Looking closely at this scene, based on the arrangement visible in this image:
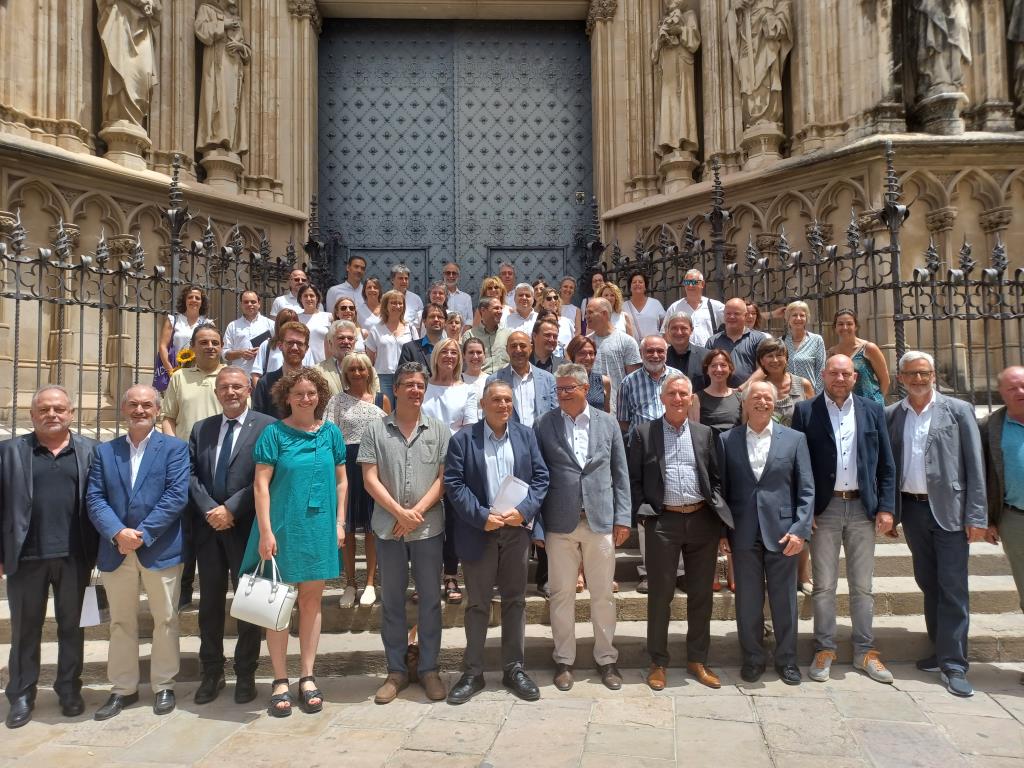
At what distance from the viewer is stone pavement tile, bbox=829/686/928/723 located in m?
3.99

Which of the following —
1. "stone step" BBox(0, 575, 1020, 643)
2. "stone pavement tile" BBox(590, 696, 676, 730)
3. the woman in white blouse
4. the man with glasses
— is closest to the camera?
"stone pavement tile" BBox(590, 696, 676, 730)

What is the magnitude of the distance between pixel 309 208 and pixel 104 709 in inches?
329

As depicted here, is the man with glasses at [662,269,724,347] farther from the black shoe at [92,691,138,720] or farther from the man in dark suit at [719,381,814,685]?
the black shoe at [92,691,138,720]

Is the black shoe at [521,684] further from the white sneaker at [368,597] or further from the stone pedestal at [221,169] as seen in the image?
the stone pedestal at [221,169]

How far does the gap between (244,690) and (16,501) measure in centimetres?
161

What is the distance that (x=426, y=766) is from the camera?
3.48 m

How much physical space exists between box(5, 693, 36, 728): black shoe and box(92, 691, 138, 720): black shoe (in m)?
0.33

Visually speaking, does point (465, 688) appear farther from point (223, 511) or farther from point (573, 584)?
point (223, 511)

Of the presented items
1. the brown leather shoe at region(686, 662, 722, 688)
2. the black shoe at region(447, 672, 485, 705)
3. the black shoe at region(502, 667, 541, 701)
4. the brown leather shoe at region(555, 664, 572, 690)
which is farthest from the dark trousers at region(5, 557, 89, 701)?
the brown leather shoe at region(686, 662, 722, 688)

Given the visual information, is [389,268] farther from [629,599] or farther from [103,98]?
[629,599]

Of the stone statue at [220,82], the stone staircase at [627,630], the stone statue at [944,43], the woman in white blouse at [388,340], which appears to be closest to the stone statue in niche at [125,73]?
the stone statue at [220,82]

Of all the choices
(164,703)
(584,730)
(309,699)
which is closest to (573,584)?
(584,730)

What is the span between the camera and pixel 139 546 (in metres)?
4.15

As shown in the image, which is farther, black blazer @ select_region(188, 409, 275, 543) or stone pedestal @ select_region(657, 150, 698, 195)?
stone pedestal @ select_region(657, 150, 698, 195)
